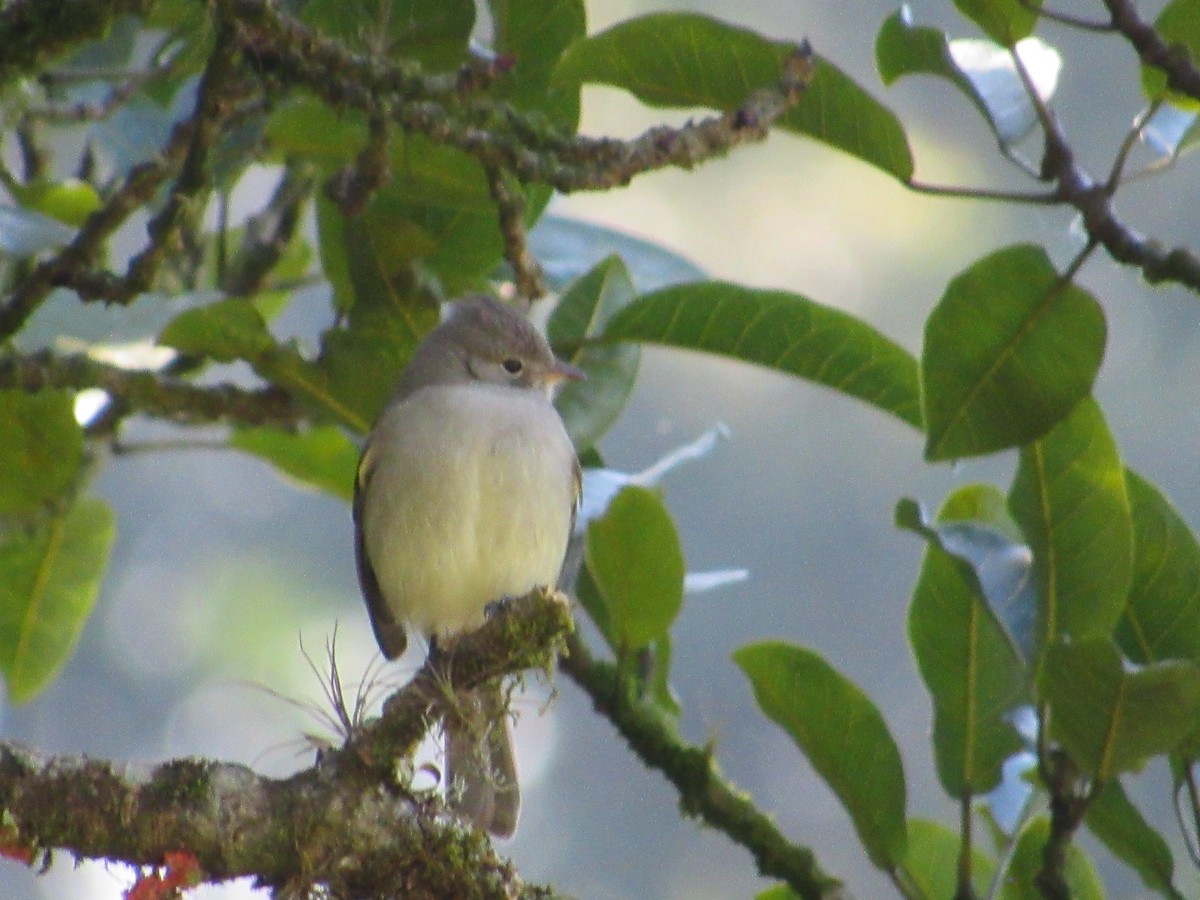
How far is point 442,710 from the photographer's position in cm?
245

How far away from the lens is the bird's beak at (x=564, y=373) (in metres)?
3.57

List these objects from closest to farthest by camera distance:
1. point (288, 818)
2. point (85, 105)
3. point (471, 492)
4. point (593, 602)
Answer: point (288, 818) < point (593, 602) < point (471, 492) < point (85, 105)

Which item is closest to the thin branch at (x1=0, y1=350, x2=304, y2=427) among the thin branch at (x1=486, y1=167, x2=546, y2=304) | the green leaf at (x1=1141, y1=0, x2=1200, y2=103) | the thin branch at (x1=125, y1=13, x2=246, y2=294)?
the thin branch at (x1=125, y1=13, x2=246, y2=294)

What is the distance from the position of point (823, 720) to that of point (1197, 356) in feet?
12.5

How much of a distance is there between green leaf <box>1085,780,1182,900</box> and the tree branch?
1.24 metres

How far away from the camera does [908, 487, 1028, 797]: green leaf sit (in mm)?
3166

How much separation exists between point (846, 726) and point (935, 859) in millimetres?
400

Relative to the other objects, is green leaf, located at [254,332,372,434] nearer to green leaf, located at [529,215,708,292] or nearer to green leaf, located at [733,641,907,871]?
green leaf, located at [529,215,708,292]

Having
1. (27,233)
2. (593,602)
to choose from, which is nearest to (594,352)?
(593,602)

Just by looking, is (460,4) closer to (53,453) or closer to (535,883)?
(53,453)

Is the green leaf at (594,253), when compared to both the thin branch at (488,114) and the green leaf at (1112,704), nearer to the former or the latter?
the thin branch at (488,114)

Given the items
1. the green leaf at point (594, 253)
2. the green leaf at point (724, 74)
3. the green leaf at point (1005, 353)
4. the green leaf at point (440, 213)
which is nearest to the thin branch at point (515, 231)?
the green leaf at point (440, 213)

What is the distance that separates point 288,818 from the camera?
218cm

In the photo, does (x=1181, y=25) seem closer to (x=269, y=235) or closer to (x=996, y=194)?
(x=996, y=194)
